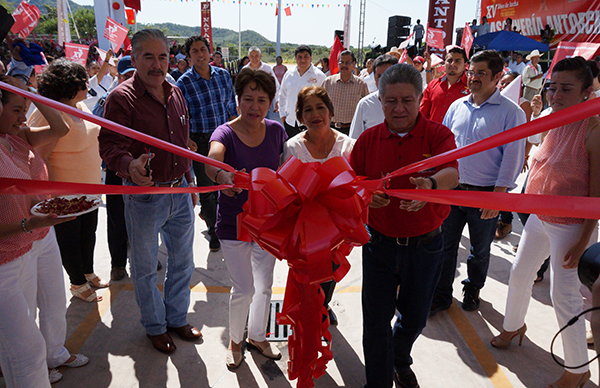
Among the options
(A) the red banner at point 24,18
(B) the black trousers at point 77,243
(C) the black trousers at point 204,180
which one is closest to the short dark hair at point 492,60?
(C) the black trousers at point 204,180

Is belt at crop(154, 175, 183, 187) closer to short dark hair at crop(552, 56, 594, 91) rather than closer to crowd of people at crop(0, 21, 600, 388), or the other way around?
crowd of people at crop(0, 21, 600, 388)

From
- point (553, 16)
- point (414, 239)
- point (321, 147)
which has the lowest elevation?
point (414, 239)

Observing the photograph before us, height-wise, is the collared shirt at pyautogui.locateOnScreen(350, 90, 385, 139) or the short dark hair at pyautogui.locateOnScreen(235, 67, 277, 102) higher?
the short dark hair at pyautogui.locateOnScreen(235, 67, 277, 102)

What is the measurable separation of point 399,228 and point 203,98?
344 centimetres

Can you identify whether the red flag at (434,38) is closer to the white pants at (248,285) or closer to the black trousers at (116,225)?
the black trousers at (116,225)

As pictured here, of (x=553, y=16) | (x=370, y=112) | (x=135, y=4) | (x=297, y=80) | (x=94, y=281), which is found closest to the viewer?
(x=94, y=281)


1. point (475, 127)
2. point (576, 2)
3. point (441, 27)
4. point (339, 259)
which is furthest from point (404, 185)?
point (576, 2)

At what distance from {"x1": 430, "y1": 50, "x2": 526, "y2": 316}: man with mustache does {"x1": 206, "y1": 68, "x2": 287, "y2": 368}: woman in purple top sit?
1.70 meters

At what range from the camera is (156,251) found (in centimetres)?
289

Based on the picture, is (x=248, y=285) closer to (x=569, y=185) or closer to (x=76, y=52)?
(x=569, y=185)

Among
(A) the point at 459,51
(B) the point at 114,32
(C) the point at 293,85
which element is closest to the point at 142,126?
(A) the point at 459,51

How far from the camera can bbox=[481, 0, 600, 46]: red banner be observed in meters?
13.9

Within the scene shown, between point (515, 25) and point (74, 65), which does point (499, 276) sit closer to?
point (74, 65)

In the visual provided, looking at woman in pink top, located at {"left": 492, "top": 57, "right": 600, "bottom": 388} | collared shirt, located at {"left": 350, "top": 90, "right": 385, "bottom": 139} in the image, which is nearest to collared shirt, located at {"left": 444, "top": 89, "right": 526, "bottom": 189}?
woman in pink top, located at {"left": 492, "top": 57, "right": 600, "bottom": 388}
